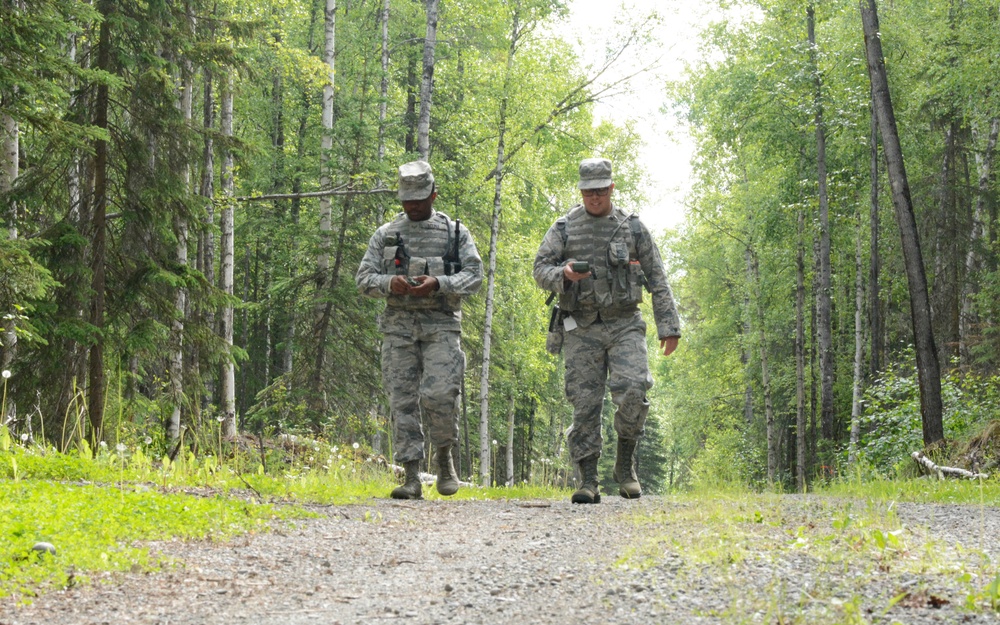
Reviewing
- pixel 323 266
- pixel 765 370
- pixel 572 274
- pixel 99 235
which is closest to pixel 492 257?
pixel 323 266

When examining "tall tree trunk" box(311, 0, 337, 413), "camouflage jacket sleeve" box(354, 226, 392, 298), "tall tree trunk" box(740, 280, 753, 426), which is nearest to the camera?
"camouflage jacket sleeve" box(354, 226, 392, 298)

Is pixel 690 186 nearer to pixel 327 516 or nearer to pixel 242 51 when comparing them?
pixel 242 51

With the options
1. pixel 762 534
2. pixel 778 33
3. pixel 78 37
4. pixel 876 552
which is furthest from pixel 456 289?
pixel 778 33

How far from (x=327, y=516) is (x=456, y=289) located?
2.54 metres

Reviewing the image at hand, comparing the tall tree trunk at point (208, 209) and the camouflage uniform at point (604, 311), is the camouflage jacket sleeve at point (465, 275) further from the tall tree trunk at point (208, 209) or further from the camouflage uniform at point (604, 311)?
the tall tree trunk at point (208, 209)

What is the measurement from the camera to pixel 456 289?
832 cm

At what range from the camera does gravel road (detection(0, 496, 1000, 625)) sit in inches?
Result: 132

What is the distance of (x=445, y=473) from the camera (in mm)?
8742

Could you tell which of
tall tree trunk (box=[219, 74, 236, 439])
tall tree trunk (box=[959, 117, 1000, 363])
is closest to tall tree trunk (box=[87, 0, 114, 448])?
tall tree trunk (box=[219, 74, 236, 439])

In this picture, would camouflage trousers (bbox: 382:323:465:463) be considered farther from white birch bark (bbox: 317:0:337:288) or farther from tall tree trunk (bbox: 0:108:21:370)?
white birch bark (bbox: 317:0:337:288)

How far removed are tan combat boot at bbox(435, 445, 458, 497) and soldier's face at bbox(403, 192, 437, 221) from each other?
207cm

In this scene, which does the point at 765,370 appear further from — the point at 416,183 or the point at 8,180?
the point at 8,180

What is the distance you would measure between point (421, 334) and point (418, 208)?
112 cm

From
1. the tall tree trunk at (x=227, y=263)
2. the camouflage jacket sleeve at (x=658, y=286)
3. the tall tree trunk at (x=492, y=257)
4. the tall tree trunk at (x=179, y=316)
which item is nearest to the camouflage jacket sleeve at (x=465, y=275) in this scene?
the camouflage jacket sleeve at (x=658, y=286)
